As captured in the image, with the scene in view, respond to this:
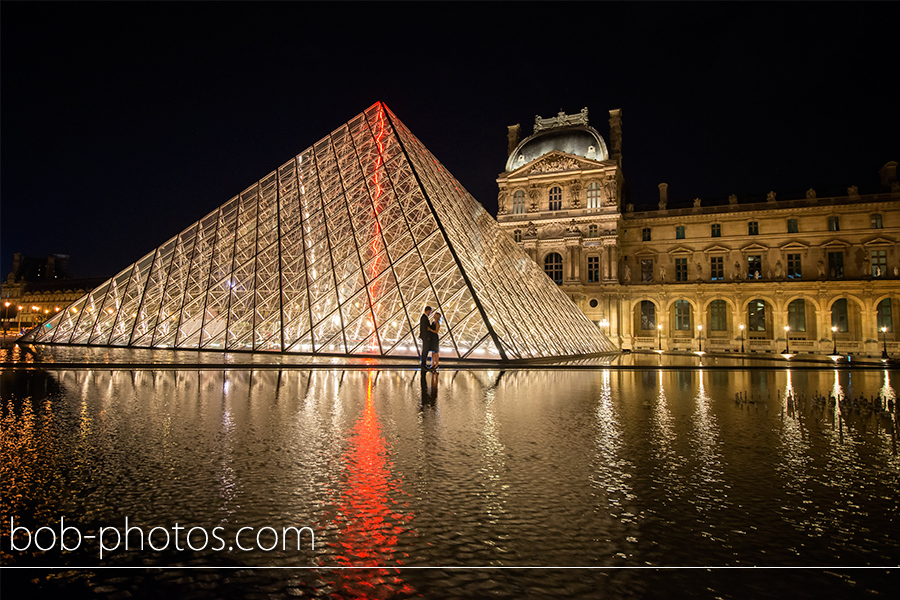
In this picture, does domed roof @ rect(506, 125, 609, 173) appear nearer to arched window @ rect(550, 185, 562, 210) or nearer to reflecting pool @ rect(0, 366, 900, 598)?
arched window @ rect(550, 185, 562, 210)

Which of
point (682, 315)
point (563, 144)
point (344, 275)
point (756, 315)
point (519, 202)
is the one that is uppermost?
point (563, 144)

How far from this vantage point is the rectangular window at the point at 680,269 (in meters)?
42.6

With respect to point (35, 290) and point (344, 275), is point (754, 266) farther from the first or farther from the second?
point (35, 290)

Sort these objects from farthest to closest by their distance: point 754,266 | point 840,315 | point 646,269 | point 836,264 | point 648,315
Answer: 1. point 646,269
2. point 648,315
3. point 754,266
4. point 840,315
5. point 836,264

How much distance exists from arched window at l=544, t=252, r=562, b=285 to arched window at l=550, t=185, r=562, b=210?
152 inches

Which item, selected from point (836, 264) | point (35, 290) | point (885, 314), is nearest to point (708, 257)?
point (836, 264)

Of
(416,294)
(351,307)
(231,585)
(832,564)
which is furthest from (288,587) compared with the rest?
(351,307)

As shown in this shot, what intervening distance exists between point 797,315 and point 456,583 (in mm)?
45788

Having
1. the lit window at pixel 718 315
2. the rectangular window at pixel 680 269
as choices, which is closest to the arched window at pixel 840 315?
the lit window at pixel 718 315

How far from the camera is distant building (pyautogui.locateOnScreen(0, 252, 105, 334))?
76250 millimetres

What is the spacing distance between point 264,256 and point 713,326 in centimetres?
3513

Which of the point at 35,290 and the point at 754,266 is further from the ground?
the point at 35,290

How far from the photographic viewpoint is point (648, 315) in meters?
43.1

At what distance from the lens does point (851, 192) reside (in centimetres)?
3847
